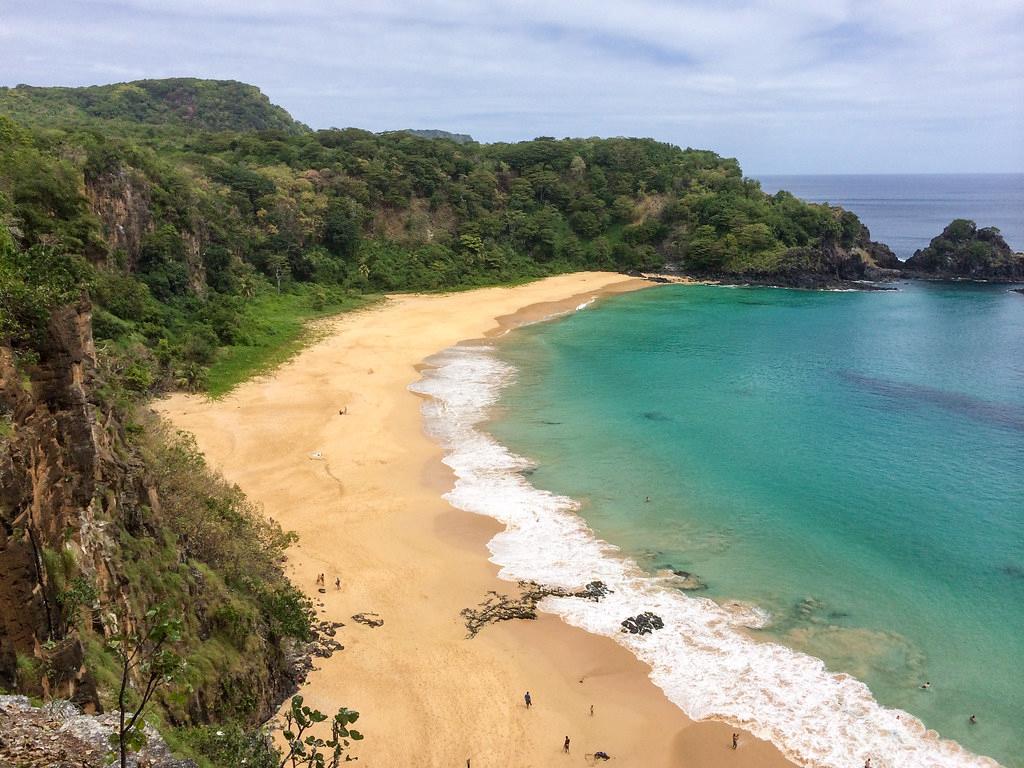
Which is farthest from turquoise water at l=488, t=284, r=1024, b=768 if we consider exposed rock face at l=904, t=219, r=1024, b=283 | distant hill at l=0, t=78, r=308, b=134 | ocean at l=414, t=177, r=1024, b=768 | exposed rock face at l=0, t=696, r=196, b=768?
distant hill at l=0, t=78, r=308, b=134

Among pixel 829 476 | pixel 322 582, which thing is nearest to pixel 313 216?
pixel 322 582

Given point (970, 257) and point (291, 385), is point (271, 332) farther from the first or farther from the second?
point (970, 257)

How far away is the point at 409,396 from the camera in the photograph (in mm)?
41656

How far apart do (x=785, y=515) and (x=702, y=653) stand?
9612 mm

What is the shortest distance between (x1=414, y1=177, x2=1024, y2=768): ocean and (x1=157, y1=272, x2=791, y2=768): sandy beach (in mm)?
1168

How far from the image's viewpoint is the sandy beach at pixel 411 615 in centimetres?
1692

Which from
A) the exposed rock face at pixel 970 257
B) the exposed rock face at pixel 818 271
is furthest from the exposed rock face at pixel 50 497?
the exposed rock face at pixel 970 257

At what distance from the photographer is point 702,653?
2000 cm

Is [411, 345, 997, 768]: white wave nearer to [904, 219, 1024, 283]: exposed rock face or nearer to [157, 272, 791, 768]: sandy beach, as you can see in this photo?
[157, 272, 791, 768]: sandy beach

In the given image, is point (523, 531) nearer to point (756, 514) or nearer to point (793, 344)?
point (756, 514)

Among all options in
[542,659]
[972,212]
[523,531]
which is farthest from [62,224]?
[972,212]

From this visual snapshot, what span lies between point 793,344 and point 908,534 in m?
32.0

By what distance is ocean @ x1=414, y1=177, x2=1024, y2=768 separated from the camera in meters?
18.5

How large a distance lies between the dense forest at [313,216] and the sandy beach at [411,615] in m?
7.03
